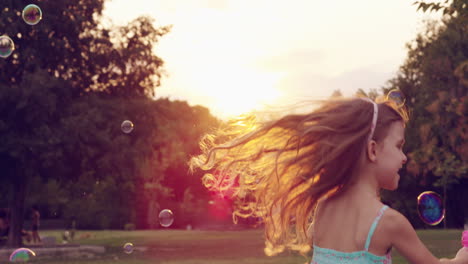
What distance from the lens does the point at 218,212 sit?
6750cm

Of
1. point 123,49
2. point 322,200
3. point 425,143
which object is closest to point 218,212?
point 425,143

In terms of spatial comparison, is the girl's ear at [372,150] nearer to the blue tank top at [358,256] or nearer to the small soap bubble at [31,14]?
the blue tank top at [358,256]

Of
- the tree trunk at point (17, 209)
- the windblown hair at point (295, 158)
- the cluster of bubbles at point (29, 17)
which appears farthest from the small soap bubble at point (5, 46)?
the windblown hair at point (295, 158)

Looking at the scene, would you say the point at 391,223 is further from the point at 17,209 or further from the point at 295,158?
the point at 17,209

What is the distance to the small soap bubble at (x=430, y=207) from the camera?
6.47 m

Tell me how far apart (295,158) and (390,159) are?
1.71 feet

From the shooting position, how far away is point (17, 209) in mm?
26859

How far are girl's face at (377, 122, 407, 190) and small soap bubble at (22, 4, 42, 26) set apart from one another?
46.7 ft

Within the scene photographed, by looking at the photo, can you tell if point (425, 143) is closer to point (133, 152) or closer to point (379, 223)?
point (133, 152)

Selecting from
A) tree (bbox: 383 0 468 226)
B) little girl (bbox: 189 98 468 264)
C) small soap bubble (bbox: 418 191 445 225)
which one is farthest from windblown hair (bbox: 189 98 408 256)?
tree (bbox: 383 0 468 226)

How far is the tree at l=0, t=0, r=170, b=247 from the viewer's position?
24.2 meters

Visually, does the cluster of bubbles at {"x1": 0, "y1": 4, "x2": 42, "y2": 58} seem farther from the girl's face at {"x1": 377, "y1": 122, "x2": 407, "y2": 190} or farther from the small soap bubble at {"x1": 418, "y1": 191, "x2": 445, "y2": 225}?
the girl's face at {"x1": 377, "y1": 122, "x2": 407, "y2": 190}

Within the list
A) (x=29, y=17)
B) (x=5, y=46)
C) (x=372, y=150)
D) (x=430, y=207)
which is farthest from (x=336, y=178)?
(x=5, y=46)

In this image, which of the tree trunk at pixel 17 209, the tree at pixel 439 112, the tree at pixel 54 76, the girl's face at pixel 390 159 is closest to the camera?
the girl's face at pixel 390 159
